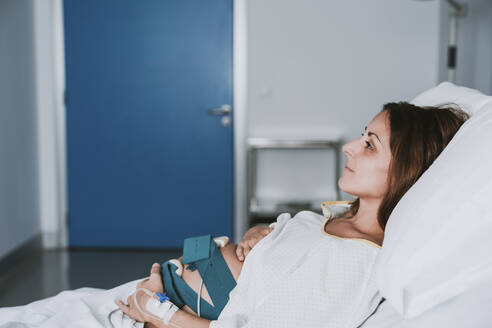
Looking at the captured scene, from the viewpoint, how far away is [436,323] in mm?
857

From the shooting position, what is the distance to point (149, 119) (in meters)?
3.30

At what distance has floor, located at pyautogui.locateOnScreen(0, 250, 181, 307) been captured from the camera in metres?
2.67

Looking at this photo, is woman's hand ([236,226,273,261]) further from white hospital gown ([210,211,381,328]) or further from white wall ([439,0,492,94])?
white wall ([439,0,492,94])

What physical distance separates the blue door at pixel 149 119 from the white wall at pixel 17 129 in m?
0.23

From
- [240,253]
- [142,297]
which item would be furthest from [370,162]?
[142,297]

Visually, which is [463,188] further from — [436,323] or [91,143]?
[91,143]

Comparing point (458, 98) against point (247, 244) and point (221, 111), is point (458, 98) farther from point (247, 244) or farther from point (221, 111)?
point (221, 111)

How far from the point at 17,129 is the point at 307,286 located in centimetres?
260

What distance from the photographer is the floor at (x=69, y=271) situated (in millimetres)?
2668

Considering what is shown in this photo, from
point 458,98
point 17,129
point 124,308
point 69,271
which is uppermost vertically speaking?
point 458,98

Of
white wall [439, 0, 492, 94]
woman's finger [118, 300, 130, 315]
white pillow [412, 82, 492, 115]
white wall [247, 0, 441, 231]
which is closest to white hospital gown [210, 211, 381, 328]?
woman's finger [118, 300, 130, 315]

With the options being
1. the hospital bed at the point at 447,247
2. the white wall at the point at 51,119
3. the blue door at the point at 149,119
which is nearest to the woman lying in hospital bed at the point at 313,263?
the hospital bed at the point at 447,247

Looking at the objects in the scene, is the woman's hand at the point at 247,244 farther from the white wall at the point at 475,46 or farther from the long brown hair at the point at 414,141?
the white wall at the point at 475,46

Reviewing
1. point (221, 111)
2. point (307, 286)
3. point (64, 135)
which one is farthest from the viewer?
point (64, 135)
